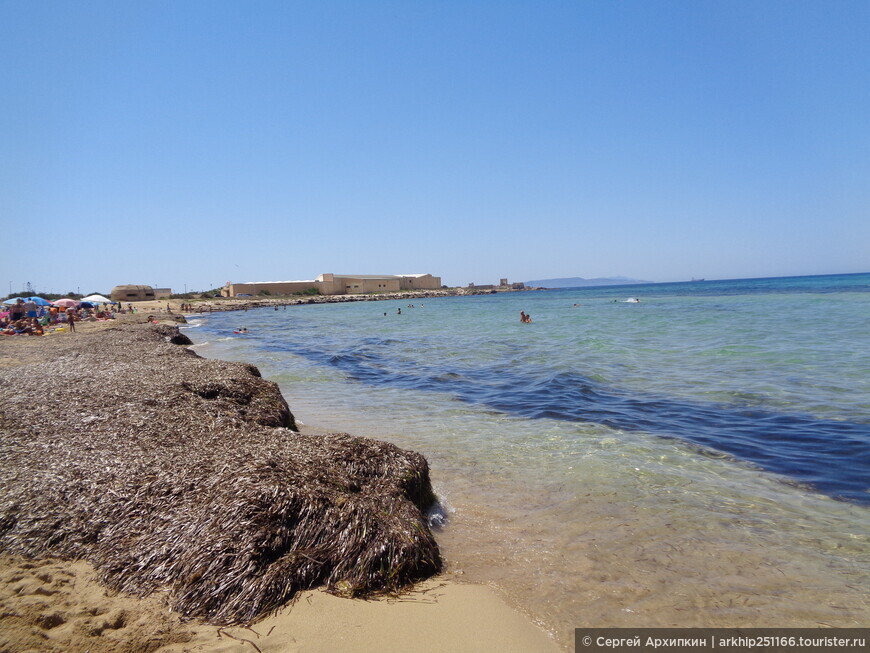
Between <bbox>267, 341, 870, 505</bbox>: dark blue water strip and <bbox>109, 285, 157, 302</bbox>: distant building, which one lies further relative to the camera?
<bbox>109, 285, 157, 302</bbox>: distant building

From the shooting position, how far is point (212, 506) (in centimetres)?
362

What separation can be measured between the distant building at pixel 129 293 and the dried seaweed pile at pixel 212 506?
7928 cm

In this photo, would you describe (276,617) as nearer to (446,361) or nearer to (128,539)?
(128,539)

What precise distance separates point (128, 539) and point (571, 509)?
3954 mm

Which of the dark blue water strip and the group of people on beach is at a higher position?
the group of people on beach

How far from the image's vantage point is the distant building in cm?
7294

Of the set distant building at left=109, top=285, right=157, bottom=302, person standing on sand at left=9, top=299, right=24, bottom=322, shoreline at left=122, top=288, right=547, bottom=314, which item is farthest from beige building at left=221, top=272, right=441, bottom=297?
person standing on sand at left=9, top=299, right=24, bottom=322

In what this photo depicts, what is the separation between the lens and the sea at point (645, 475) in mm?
3547

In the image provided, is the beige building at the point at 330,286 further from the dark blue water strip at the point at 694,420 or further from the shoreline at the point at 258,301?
the dark blue water strip at the point at 694,420

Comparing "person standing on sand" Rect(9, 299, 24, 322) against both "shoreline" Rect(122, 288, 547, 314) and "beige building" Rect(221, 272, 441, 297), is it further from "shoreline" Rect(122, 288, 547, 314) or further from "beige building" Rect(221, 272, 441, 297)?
"beige building" Rect(221, 272, 441, 297)

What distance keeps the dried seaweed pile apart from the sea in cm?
74

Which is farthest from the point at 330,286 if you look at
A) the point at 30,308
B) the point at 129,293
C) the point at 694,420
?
the point at 694,420

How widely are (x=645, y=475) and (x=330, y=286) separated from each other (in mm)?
95818

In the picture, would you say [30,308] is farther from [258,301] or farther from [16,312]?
[258,301]
